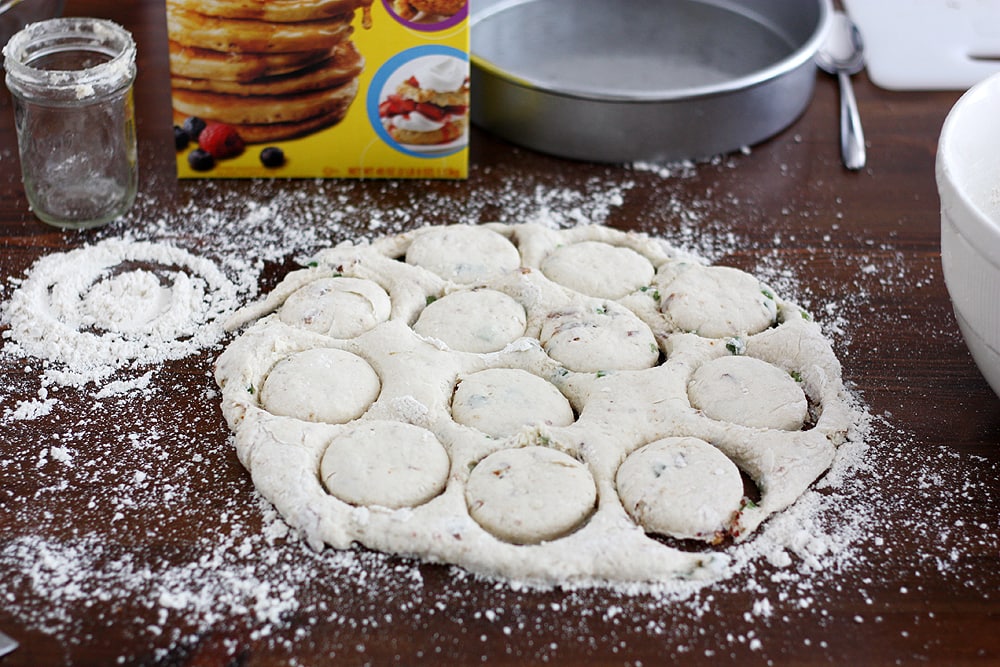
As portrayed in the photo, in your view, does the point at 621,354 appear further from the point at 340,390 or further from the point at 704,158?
the point at 704,158

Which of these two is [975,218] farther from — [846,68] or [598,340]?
[846,68]

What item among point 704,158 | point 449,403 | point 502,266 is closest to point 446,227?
point 502,266

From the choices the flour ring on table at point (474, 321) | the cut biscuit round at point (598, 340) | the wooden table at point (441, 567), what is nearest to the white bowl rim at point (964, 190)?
the wooden table at point (441, 567)

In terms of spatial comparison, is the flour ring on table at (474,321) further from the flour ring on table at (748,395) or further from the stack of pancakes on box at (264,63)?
the stack of pancakes on box at (264,63)

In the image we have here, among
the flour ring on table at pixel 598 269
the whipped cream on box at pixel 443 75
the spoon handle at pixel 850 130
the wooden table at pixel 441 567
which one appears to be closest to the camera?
the wooden table at pixel 441 567

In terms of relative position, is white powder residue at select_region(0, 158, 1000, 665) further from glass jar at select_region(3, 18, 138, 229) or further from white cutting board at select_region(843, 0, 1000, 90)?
white cutting board at select_region(843, 0, 1000, 90)

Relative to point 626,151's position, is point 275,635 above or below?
below
